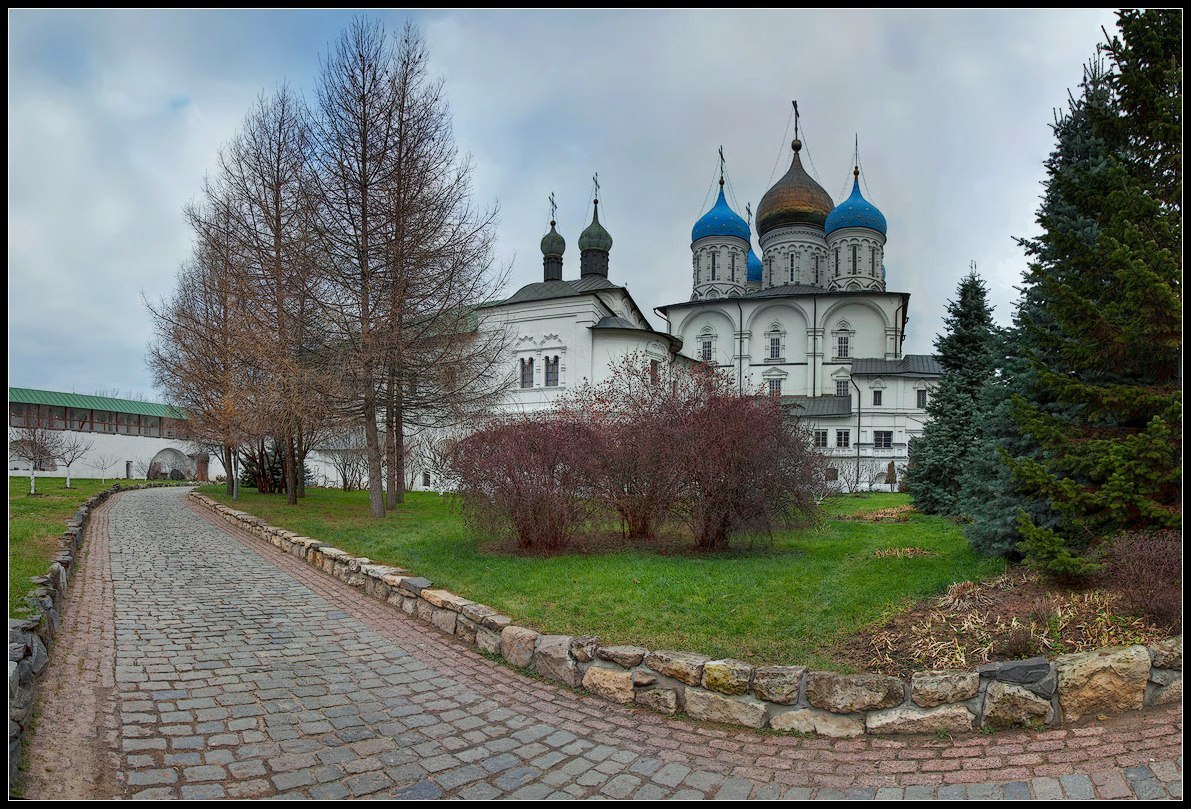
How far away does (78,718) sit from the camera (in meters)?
4.32

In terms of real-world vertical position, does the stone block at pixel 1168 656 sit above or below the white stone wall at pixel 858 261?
below

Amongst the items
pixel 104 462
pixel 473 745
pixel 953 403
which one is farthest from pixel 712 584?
pixel 104 462

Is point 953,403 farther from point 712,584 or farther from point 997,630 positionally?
point 997,630

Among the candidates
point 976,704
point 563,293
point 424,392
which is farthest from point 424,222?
point 563,293

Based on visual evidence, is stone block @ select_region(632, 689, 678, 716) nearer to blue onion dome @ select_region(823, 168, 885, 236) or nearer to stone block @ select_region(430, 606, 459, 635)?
stone block @ select_region(430, 606, 459, 635)

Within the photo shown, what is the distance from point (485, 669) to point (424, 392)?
13.2 metres

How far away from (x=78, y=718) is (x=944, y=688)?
5.43m

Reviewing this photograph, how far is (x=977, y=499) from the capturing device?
9.58m

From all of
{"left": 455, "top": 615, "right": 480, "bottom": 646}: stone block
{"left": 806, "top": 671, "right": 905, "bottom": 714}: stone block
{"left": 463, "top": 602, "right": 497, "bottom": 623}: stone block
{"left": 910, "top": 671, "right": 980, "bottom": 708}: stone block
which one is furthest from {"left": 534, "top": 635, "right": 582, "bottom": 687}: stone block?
{"left": 910, "top": 671, "right": 980, "bottom": 708}: stone block

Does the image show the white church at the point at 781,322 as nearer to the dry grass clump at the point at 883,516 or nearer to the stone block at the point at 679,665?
the dry grass clump at the point at 883,516

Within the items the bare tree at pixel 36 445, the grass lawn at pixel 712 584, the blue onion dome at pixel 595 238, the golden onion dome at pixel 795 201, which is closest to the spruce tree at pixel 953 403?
the grass lawn at pixel 712 584

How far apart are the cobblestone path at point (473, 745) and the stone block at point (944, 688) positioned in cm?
22

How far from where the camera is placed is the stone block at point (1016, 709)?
4074mm

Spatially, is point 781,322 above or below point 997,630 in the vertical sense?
above
